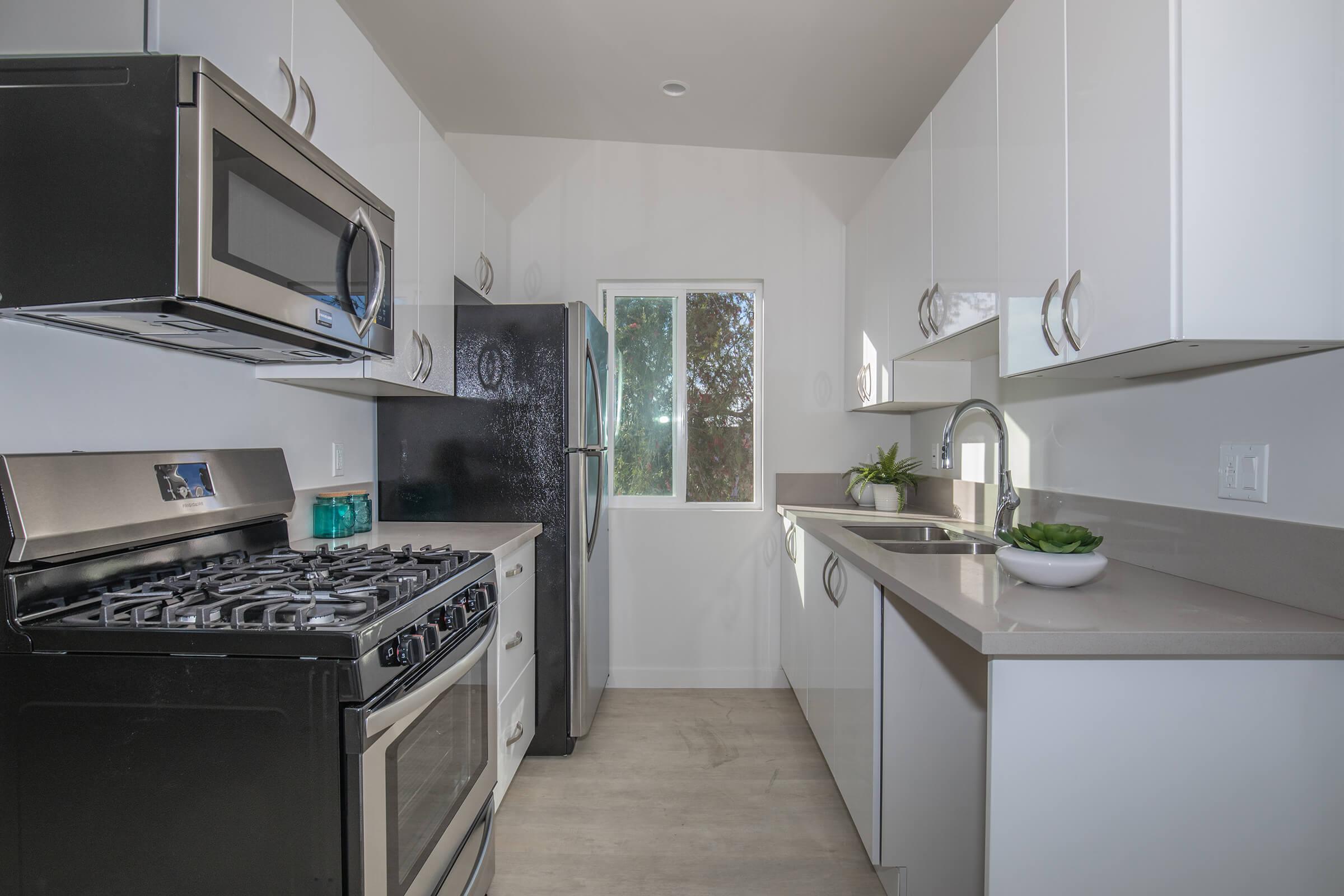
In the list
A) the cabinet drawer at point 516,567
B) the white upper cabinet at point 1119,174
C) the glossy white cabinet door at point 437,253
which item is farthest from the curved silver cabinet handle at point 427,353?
the white upper cabinet at point 1119,174

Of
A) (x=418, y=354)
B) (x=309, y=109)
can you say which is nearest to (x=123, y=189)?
(x=309, y=109)

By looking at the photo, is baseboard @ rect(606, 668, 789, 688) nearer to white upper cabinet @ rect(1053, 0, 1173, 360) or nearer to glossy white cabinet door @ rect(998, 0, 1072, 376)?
glossy white cabinet door @ rect(998, 0, 1072, 376)

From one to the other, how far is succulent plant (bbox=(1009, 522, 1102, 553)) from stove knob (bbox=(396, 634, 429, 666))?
124 cm

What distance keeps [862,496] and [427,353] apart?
206cm

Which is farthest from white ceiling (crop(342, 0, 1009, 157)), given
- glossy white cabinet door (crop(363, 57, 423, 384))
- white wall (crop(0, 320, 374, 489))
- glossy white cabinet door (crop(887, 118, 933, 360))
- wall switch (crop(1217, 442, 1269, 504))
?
wall switch (crop(1217, 442, 1269, 504))

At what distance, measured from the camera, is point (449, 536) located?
220cm

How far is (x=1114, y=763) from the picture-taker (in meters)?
1.14

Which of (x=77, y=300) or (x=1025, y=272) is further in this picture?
(x=1025, y=272)

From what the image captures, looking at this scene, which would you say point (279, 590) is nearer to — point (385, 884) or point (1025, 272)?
point (385, 884)

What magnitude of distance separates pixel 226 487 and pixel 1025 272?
1957 millimetres

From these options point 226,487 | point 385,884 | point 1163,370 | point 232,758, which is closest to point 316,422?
point 226,487

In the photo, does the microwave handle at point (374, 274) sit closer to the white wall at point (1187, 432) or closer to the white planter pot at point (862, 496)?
the white wall at point (1187, 432)

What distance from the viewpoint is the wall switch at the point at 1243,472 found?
133 centimetres

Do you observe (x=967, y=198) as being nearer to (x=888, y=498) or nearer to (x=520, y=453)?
(x=888, y=498)
